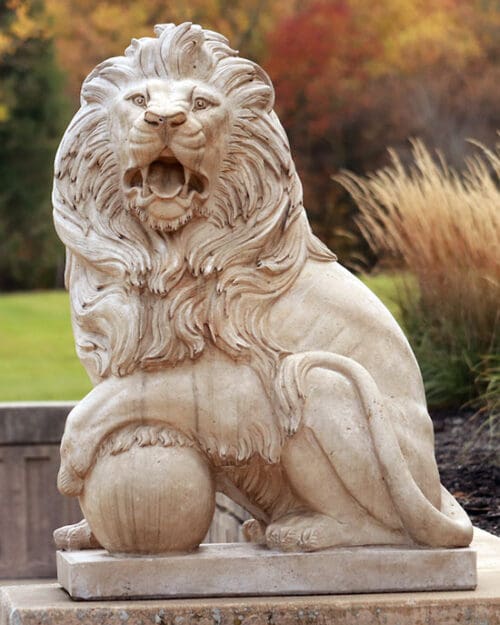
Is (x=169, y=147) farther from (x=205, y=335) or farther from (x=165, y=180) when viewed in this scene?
→ (x=205, y=335)

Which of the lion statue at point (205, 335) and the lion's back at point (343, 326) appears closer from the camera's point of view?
the lion statue at point (205, 335)

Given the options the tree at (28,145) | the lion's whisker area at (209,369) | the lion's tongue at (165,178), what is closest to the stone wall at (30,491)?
the lion's whisker area at (209,369)

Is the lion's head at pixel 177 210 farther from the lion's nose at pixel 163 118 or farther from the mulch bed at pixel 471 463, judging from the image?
the mulch bed at pixel 471 463

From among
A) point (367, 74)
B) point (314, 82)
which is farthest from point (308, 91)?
point (367, 74)

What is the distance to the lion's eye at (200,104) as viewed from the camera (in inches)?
139

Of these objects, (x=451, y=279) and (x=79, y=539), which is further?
(x=451, y=279)

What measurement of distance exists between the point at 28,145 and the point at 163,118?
21.1m

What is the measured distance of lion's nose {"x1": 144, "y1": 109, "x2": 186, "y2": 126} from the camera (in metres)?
3.43

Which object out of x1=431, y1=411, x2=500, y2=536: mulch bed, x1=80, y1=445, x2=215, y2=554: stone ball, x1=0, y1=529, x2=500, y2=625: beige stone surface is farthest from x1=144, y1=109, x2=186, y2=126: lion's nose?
x1=431, y1=411, x2=500, y2=536: mulch bed

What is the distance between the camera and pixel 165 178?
3.56m

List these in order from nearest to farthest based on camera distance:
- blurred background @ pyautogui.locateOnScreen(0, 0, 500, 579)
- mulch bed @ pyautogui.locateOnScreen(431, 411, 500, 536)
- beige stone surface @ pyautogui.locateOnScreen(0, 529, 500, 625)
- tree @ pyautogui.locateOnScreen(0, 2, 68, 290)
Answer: beige stone surface @ pyautogui.locateOnScreen(0, 529, 500, 625) → mulch bed @ pyautogui.locateOnScreen(431, 411, 500, 536) → blurred background @ pyautogui.locateOnScreen(0, 0, 500, 579) → tree @ pyautogui.locateOnScreen(0, 2, 68, 290)

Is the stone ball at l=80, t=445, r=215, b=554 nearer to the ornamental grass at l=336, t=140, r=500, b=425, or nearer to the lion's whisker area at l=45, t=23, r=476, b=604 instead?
the lion's whisker area at l=45, t=23, r=476, b=604

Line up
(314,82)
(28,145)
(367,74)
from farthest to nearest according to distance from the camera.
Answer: (28,145) → (367,74) → (314,82)

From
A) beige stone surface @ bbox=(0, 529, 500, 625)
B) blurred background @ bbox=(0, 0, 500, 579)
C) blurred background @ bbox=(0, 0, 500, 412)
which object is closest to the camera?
beige stone surface @ bbox=(0, 529, 500, 625)
